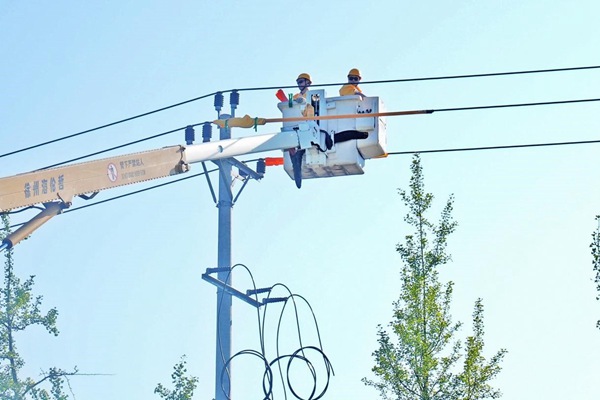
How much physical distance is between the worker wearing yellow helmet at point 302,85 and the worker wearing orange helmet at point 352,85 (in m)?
0.58

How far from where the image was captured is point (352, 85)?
22.4m

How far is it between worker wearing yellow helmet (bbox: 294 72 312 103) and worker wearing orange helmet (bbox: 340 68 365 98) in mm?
578

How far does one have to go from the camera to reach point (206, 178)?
22.1 metres

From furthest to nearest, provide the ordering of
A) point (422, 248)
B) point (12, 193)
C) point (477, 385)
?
point (422, 248) < point (477, 385) < point (12, 193)

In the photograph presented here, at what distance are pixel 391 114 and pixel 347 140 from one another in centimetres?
115

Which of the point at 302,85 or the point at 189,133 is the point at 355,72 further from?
the point at 189,133

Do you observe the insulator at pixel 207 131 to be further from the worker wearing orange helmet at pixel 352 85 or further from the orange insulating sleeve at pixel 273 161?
the worker wearing orange helmet at pixel 352 85

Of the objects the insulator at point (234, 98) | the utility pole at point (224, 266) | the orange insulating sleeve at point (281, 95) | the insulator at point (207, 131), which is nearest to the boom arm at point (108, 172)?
the insulator at point (207, 131)

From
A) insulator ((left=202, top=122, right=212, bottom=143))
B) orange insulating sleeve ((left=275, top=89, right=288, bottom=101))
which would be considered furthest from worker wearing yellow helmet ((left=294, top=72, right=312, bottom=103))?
insulator ((left=202, top=122, right=212, bottom=143))

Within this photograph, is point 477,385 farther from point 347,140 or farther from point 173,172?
point 173,172

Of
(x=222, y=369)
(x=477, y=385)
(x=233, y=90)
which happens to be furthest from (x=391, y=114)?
(x=477, y=385)

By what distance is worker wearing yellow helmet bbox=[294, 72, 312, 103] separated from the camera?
72.8 ft

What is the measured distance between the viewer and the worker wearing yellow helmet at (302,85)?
22188 mm

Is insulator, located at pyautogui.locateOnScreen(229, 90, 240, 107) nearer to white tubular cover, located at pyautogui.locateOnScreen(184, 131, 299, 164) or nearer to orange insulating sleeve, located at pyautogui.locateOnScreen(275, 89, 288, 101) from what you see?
orange insulating sleeve, located at pyautogui.locateOnScreen(275, 89, 288, 101)
